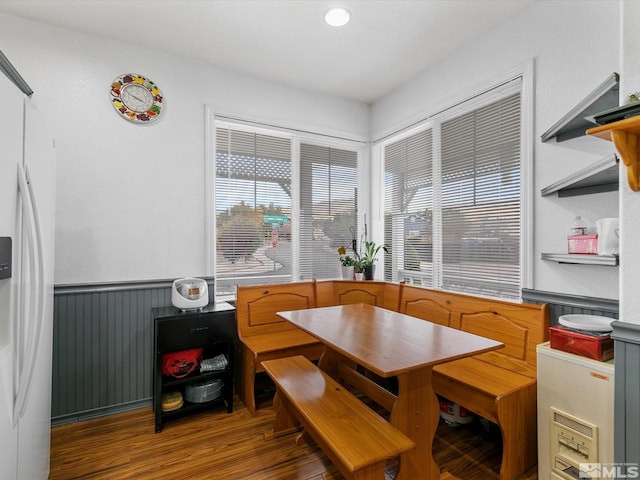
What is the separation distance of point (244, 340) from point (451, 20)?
298cm

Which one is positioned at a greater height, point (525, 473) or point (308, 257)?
point (308, 257)

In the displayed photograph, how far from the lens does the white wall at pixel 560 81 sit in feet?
6.07

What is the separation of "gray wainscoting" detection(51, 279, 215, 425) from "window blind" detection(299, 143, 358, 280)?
1.48m

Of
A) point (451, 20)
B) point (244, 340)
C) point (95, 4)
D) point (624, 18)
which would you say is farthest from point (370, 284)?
point (95, 4)

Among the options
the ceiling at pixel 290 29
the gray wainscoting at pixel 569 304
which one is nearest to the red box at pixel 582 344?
the gray wainscoting at pixel 569 304

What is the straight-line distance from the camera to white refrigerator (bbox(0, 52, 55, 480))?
1221 millimetres

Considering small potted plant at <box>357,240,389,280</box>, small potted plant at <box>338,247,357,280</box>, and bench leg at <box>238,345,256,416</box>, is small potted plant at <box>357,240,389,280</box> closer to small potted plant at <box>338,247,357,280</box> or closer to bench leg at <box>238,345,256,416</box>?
small potted plant at <box>338,247,357,280</box>

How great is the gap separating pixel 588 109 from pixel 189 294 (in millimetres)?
2824

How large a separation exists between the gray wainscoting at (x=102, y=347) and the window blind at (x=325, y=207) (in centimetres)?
148

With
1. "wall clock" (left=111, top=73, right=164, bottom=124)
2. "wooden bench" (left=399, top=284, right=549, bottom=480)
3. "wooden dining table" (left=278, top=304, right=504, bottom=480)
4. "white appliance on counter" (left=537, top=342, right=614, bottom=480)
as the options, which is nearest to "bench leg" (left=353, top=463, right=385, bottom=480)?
"wooden dining table" (left=278, top=304, right=504, bottom=480)

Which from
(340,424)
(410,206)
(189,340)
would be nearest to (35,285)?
(189,340)

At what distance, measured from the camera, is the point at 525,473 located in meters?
1.86

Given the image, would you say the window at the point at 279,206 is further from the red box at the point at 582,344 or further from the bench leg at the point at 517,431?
the red box at the point at 582,344

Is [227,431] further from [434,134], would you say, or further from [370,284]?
[434,134]
